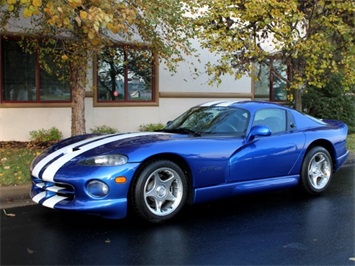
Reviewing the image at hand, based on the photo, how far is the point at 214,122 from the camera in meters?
5.66

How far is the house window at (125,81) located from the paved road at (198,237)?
7.19 metres

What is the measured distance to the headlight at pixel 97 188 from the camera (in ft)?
14.3

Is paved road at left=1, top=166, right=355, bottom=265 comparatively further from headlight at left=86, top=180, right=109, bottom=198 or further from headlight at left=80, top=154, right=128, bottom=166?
headlight at left=80, top=154, right=128, bottom=166

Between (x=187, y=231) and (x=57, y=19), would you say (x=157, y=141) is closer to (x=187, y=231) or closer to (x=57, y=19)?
(x=187, y=231)

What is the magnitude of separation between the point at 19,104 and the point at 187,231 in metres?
7.90

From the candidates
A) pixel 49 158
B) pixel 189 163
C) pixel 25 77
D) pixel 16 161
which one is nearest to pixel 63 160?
pixel 49 158

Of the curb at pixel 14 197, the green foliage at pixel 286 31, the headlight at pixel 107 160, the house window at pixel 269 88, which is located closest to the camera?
the headlight at pixel 107 160

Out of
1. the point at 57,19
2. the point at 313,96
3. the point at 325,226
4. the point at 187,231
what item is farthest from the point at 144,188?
the point at 313,96

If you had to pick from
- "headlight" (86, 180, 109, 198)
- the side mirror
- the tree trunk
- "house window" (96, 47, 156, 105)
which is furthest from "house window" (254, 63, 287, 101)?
"headlight" (86, 180, 109, 198)

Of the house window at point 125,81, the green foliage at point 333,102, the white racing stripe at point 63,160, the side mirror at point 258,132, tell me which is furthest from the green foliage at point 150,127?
the white racing stripe at point 63,160

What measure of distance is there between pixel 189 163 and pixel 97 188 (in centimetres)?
108

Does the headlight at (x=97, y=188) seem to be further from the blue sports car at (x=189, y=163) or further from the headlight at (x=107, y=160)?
the headlight at (x=107, y=160)

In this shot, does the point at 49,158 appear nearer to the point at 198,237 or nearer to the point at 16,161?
the point at 198,237

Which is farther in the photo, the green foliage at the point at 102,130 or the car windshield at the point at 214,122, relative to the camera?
the green foliage at the point at 102,130
